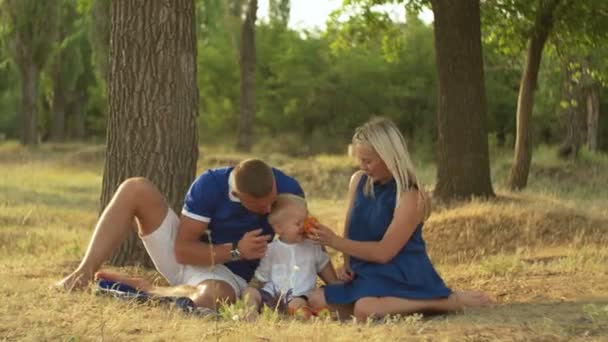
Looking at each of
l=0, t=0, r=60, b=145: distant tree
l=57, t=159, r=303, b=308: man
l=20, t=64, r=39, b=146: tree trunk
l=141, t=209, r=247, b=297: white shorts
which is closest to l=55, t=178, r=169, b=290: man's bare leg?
l=57, t=159, r=303, b=308: man

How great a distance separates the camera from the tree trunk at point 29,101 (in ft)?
123

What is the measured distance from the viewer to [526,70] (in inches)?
675

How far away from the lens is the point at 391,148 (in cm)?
658

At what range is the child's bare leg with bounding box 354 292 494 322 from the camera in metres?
6.65

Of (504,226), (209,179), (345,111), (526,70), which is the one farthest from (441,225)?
(345,111)

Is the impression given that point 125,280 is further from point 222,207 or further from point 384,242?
point 384,242

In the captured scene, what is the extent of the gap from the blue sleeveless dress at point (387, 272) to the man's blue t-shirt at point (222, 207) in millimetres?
484

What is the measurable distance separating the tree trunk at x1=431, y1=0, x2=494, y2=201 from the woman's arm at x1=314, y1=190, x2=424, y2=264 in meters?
7.32

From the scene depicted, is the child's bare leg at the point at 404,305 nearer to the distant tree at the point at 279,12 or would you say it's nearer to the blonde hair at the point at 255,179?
the blonde hair at the point at 255,179

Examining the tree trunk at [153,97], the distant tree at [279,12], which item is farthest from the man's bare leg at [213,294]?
the distant tree at [279,12]

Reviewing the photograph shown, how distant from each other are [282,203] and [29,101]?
33.1m

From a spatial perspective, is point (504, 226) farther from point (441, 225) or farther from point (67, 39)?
point (67, 39)

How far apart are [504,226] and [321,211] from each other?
461 centimetres

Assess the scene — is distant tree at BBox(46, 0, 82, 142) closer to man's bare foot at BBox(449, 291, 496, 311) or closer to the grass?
the grass
